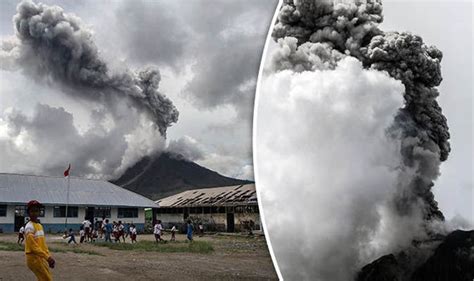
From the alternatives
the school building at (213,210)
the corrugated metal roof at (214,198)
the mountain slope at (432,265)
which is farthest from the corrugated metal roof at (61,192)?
the mountain slope at (432,265)

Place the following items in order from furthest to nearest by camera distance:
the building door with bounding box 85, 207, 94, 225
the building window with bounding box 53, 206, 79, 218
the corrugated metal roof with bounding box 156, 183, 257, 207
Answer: the building door with bounding box 85, 207, 94, 225
the corrugated metal roof with bounding box 156, 183, 257, 207
the building window with bounding box 53, 206, 79, 218

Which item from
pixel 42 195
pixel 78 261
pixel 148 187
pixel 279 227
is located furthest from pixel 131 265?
pixel 148 187

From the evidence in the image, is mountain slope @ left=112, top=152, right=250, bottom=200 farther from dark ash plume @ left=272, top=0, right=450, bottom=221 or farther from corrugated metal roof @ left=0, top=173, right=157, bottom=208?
dark ash plume @ left=272, top=0, right=450, bottom=221

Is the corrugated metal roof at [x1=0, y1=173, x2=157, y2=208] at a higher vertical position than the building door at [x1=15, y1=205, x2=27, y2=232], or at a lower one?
higher

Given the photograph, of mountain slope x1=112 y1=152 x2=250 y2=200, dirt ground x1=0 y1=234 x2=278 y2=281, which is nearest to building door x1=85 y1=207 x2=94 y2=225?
dirt ground x1=0 y1=234 x2=278 y2=281

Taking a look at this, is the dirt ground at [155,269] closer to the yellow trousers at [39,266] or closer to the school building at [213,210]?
the yellow trousers at [39,266]

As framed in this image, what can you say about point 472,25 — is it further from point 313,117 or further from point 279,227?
point 279,227
